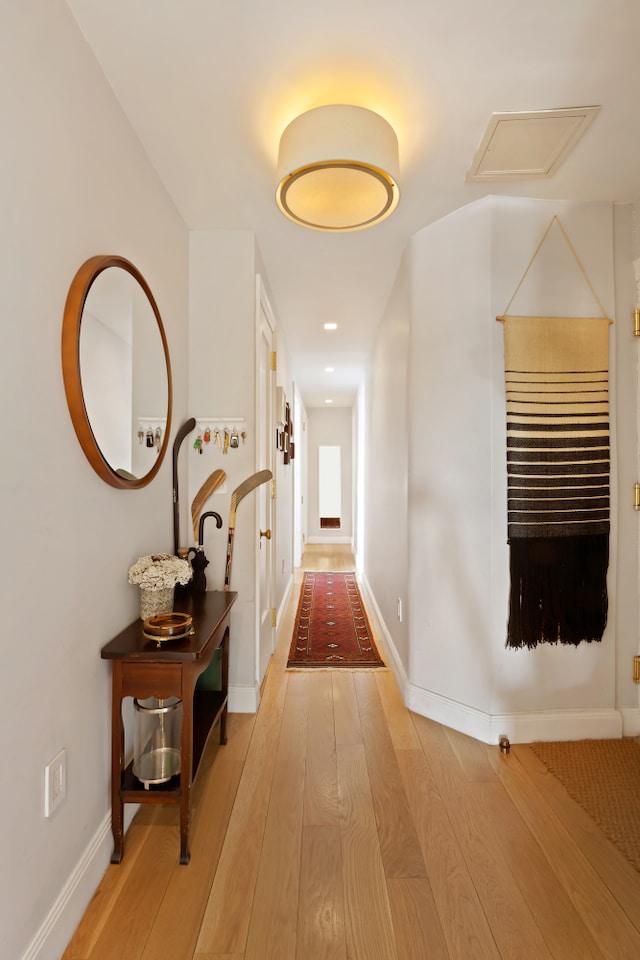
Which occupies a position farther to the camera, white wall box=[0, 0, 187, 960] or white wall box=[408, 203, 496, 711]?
white wall box=[408, 203, 496, 711]

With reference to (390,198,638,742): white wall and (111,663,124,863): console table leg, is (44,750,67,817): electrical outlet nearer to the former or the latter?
(111,663,124,863): console table leg

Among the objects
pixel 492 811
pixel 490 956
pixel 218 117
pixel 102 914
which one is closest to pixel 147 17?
pixel 218 117

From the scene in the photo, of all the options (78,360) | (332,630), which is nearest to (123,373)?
(78,360)

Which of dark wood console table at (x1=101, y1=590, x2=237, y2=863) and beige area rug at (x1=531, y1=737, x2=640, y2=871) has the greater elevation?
dark wood console table at (x1=101, y1=590, x2=237, y2=863)

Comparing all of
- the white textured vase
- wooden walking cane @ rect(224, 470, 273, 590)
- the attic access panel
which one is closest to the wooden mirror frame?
the white textured vase

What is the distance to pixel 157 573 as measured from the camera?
177 cm

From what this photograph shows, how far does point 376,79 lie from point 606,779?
2754 millimetres

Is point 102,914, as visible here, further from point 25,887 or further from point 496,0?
→ point 496,0

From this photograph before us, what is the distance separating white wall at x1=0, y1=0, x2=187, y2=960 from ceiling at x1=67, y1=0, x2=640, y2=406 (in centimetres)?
20

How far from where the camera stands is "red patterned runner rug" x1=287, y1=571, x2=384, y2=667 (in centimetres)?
338

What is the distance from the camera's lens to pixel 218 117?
1779 mm

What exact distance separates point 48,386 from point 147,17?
1084mm

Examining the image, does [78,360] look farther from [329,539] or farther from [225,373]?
[329,539]

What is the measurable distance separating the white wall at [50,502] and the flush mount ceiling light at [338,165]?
605 millimetres
